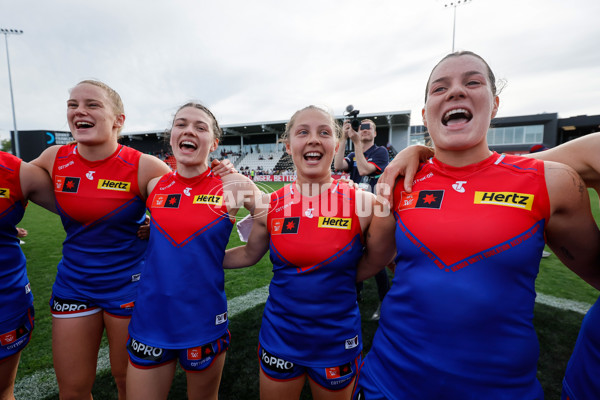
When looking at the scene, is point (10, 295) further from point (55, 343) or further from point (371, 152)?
point (371, 152)

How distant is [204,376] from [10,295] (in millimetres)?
1380

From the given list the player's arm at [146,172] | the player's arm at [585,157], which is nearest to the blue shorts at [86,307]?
the player's arm at [146,172]

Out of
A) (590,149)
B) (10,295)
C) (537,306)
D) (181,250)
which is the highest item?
(590,149)

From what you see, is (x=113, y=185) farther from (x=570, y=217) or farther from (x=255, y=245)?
(x=570, y=217)

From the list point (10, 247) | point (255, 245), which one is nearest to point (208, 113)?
point (255, 245)

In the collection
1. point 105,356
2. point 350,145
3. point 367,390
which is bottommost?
point 105,356

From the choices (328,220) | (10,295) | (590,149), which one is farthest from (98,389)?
(590,149)

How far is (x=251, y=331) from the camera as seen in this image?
3.31m

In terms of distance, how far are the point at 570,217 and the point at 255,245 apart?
159 centimetres

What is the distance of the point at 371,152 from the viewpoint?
431cm

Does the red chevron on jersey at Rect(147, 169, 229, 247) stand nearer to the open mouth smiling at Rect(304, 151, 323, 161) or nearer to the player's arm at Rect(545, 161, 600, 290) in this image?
the open mouth smiling at Rect(304, 151, 323, 161)

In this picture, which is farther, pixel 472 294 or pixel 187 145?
pixel 187 145

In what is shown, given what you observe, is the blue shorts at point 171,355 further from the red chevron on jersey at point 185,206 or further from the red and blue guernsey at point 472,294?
the red and blue guernsey at point 472,294

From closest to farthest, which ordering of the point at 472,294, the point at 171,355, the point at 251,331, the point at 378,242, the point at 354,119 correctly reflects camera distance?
1. the point at 472,294
2. the point at 378,242
3. the point at 171,355
4. the point at 251,331
5. the point at 354,119
